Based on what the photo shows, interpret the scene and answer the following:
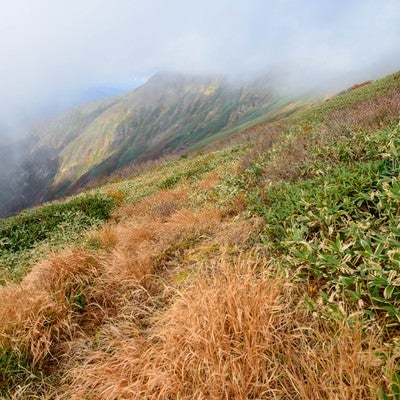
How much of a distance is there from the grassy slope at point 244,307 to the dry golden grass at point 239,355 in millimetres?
13

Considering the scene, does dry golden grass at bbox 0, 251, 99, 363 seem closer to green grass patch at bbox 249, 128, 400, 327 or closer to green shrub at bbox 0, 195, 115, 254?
green grass patch at bbox 249, 128, 400, 327

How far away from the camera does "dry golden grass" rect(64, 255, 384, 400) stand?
2107mm

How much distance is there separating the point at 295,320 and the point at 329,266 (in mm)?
615

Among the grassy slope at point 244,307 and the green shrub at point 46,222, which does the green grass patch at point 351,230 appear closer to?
the grassy slope at point 244,307

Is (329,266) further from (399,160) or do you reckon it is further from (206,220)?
(206,220)

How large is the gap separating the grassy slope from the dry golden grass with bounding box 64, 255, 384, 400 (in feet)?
0.04

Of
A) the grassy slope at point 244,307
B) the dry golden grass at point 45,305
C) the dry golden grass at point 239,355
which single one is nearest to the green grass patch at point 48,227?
the dry golden grass at point 45,305

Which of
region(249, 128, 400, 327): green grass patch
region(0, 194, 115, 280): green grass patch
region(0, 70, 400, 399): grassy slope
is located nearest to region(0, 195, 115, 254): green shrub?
region(0, 194, 115, 280): green grass patch

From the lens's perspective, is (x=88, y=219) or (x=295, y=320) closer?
(x=295, y=320)

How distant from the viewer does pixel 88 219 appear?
953cm

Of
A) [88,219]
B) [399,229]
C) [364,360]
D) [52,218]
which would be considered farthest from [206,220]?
[52,218]

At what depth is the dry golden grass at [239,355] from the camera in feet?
6.91

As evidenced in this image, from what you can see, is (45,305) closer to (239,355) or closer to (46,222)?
(239,355)

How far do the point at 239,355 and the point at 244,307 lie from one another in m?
0.38
